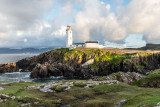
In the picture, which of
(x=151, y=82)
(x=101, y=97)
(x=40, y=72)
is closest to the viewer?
(x=101, y=97)

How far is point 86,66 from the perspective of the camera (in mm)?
114562

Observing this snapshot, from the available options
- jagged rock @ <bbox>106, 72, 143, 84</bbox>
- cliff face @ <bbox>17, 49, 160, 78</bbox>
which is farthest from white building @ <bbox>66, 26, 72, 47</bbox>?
jagged rock @ <bbox>106, 72, 143, 84</bbox>

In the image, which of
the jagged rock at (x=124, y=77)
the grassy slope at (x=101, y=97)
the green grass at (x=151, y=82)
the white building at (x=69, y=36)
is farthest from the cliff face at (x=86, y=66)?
the grassy slope at (x=101, y=97)

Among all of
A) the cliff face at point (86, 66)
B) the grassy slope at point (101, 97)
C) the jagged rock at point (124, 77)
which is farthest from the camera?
the cliff face at point (86, 66)

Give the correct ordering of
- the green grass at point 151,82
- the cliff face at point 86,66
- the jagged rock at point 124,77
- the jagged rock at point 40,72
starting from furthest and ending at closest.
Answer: the cliff face at point 86,66 < the jagged rock at point 40,72 < the jagged rock at point 124,77 < the green grass at point 151,82

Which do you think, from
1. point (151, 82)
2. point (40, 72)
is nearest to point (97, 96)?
point (151, 82)

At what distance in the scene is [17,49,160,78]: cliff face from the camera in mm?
105000

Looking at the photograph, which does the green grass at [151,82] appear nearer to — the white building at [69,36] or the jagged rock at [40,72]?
the jagged rock at [40,72]

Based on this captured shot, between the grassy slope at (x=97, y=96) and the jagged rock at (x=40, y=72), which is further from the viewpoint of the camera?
the jagged rock at (x=40, y=72)

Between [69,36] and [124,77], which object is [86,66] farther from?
[69,36]

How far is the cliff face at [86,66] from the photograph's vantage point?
10500cm

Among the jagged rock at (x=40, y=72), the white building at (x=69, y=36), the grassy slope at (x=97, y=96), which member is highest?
the white building at (x=69, y=36)

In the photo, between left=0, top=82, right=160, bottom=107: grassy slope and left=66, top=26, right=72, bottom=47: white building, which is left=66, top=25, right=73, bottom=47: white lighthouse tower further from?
left=0, top=82, right=160, bottom=107: grassy slope

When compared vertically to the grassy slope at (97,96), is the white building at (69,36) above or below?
above
